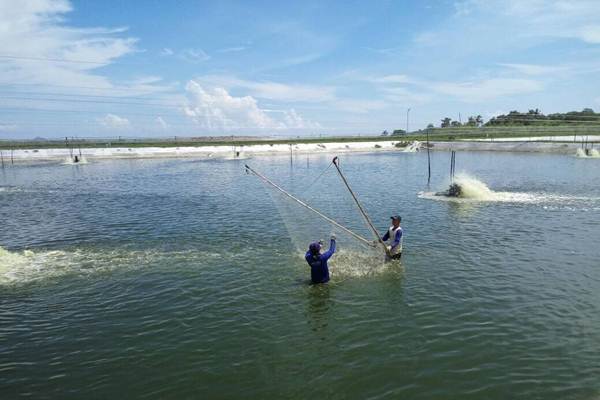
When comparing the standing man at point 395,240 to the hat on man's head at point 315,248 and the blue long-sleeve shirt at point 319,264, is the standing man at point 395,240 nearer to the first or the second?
the blue long-sleeve shirt at point 319,264

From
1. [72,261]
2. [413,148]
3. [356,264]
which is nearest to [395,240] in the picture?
[356,264]

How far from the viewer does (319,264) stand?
13.4 meters

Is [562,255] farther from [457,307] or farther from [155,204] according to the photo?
[155,204]

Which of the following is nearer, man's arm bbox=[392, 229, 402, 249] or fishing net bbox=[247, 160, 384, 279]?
man's arm bbox=[392, 229, 402, 249]

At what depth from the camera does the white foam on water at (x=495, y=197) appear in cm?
2814

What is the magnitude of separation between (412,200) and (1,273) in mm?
24448

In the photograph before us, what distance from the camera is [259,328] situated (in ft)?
36.1

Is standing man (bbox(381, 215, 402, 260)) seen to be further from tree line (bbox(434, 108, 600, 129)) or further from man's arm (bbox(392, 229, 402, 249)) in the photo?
tree line (bbox(434, 108, 600, 129))

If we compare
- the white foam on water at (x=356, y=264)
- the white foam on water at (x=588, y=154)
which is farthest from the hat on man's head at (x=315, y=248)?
the white foam on water at (x=588, y=154)

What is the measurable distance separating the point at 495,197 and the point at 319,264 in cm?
2139

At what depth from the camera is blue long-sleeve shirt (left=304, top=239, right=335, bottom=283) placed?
A: 13312 millimetres

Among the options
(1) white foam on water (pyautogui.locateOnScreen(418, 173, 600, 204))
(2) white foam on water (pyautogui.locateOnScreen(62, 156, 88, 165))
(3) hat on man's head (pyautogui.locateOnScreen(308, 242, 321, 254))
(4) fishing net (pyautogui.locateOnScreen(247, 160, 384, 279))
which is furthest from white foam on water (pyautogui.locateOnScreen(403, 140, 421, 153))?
(3) hat on man's head (pyautogui.locateOnScreen(308, 242, 321, 254))

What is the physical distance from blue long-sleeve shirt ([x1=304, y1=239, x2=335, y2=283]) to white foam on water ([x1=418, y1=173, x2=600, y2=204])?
60.0 ft

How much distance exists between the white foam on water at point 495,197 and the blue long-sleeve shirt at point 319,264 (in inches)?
720
